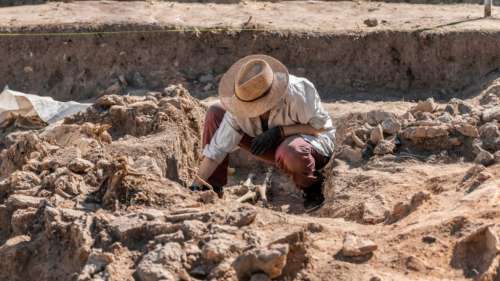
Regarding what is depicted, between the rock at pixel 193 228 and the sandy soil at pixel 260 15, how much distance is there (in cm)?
559

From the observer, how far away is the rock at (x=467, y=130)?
658cm

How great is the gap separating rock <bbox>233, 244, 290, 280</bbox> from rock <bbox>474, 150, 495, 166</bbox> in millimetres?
2325

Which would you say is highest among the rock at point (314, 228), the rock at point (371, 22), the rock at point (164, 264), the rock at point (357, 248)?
the rock at point (164, 264)

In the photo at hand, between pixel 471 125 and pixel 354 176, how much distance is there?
0.91m

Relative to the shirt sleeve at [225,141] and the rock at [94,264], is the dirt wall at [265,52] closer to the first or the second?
the shirt sleeve at [225,141]

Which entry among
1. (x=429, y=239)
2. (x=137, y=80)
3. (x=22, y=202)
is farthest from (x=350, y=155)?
(x=137, y=80)

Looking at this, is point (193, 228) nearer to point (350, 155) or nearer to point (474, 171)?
point (474, 171)

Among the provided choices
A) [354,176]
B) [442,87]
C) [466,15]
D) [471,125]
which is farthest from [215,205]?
[466,15]

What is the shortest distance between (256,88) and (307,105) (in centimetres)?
40

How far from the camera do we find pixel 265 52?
983 centimetres

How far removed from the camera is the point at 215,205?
16.4ft

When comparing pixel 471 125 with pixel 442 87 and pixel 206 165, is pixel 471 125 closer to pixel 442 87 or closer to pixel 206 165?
pixel 206 165

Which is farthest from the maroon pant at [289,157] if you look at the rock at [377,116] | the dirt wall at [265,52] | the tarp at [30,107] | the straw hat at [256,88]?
the dirt wall at [265,52]

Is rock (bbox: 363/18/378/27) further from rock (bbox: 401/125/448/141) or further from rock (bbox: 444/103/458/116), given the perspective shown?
rock (bbox: 401/125/448/141)
